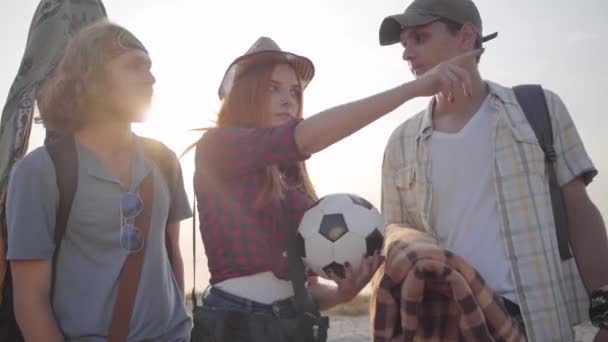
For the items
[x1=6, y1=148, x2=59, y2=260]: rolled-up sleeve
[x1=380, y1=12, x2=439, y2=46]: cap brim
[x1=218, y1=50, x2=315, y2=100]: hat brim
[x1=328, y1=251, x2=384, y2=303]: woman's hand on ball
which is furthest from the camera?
[x1=380, y1=12, x2=439, y2=46]: cap brim

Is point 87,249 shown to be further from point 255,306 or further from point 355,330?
point 355,330

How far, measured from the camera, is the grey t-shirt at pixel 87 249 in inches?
102

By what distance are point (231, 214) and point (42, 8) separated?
196cm

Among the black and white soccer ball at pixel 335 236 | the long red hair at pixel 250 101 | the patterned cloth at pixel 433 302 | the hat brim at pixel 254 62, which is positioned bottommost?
the patterned cloth at pixel 433 302

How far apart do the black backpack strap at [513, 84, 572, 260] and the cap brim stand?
83cm

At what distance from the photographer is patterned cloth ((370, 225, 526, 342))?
288cm

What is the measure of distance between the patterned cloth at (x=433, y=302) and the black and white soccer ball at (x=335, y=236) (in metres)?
0.21

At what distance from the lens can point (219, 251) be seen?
2.84 meters

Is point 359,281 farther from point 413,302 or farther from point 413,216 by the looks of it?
point 413,216

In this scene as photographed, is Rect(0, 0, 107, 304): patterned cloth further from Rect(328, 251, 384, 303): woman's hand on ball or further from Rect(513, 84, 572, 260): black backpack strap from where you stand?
Rect(513, 84, 572, 260): black backpack strap

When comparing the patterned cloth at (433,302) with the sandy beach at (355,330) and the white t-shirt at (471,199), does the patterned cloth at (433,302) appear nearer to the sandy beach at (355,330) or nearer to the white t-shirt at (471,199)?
the white t-shirt at (471,199)

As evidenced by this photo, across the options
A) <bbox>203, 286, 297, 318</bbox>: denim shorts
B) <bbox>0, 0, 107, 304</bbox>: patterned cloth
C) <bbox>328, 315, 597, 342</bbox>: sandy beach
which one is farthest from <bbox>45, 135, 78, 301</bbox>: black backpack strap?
<bbox>328, 315, 597, 342</bbox>: sandy beach

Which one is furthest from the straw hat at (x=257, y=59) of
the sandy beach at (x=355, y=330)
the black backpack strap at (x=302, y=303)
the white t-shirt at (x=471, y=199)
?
the sandy beach at (x=355, y=330)

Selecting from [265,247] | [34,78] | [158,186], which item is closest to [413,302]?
[265,247]
